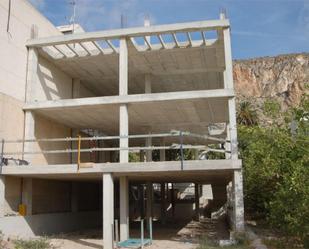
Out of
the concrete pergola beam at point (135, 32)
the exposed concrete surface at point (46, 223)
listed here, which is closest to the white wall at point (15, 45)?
the concrete pergola beam at point (135, 32)

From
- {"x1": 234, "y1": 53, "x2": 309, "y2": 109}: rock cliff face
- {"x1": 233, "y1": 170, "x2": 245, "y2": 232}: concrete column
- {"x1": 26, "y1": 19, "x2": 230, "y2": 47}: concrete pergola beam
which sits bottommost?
{"x1": 233, "y1": 170, "x2": 245, "y2": 232}: concrete column

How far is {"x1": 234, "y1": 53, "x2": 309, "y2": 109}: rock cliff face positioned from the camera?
6844 centimetres

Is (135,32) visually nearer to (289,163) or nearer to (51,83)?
(51,83)

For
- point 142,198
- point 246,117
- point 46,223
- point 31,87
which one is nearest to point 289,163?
point 46,223

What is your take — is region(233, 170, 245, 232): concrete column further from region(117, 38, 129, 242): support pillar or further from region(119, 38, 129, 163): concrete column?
region(119, 38, 129, 163): concrete column

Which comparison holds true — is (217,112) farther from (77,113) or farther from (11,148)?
(11,148)

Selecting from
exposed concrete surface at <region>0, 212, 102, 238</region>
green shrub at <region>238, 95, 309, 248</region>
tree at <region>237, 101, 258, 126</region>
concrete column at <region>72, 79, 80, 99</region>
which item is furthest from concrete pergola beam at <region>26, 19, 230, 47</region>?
tree at <region>237, 101, 258, 126</region>

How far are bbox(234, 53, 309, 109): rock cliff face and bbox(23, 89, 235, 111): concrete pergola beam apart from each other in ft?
173

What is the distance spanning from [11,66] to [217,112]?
9127 millimetres

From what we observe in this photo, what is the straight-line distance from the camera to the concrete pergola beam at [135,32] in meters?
16.0

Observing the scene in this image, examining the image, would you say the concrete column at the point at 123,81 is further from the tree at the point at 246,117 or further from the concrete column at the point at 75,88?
the tree at the point at 246,117

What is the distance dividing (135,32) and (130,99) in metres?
2.70

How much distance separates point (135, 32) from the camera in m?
16.7

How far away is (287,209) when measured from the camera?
36.1 feet
